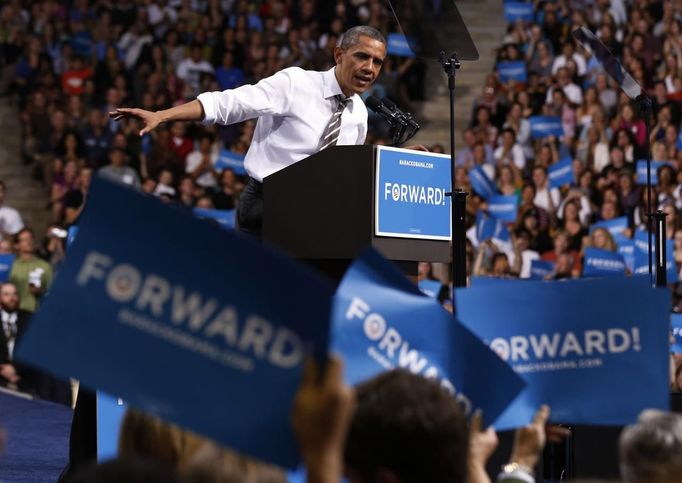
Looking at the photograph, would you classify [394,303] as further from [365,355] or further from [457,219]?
[457,219]

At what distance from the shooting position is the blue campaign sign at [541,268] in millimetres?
9734

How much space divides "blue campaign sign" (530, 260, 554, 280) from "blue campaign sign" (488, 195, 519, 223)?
1306mm

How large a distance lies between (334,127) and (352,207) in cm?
60

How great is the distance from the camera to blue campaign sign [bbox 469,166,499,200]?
37.7 feet

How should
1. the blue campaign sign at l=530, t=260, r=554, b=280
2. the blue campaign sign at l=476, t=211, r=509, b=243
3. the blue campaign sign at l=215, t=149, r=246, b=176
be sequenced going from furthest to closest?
the blue campaign sign at l=215, t=149, r=246, b=176, the blue campaign sign at l=476, t=211, r=509, b=243, the blue campaign sign at l=530, t=260, r=554, b=280

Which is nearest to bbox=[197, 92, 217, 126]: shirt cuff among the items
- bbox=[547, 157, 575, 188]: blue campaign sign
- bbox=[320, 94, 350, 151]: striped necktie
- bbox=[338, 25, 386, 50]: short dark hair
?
bbox=[320, 94, 350, 151]: striped necktie

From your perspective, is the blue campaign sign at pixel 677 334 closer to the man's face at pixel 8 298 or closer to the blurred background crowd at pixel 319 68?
the blurred background crowd at pixel 319 68

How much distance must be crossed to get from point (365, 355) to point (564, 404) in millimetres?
548

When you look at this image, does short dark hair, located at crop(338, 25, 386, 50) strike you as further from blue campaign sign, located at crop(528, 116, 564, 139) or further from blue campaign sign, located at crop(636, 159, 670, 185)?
blue campaign sign, located at crop(528, 116, 564, 139)

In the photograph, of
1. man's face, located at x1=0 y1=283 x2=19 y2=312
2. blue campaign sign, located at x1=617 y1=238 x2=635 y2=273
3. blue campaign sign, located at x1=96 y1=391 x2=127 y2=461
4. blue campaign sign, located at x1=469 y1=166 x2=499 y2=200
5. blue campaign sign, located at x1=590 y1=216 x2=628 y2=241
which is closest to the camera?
blue campaign sign, located at x1=96 y1=391 x2=127 y2=461

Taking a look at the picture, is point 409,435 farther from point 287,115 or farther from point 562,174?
point 562,174

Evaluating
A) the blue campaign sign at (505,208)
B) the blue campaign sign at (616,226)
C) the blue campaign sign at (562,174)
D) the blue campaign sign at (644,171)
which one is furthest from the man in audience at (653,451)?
the blue campaign sign at (562,174)

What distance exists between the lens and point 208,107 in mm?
4277

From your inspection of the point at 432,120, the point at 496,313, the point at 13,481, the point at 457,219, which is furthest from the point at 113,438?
the point at 432,120
